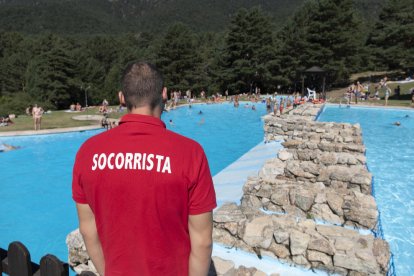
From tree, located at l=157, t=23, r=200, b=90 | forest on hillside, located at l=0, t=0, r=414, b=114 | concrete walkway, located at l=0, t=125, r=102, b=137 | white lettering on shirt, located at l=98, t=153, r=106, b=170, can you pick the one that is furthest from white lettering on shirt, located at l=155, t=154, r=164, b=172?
tree, located at l=157, t=23, r=200, b=90

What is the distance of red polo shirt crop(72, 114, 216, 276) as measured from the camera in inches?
58.8

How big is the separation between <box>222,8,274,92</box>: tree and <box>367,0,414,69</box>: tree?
12.3m

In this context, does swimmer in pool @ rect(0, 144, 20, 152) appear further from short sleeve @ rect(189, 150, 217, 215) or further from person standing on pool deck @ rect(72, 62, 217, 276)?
short sleeve @ rect(189, 150, 217, 215)

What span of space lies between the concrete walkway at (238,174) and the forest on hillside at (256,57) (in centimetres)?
2509

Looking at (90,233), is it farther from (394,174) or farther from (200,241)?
(394,174)

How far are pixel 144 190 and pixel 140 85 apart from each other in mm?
513

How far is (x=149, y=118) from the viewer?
1.61 meters

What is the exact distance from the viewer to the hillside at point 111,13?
9375cm

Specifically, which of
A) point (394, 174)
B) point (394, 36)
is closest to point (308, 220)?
point (394, 174)

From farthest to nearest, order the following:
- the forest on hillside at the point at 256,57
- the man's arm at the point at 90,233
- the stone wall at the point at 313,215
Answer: the forest on hillside at the point at 256,57 → the stone wall at the point at 313,215 → the man's arm at the point at 90,233

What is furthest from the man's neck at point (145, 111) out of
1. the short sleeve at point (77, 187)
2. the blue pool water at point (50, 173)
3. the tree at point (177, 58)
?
the tree at point (177, 58)

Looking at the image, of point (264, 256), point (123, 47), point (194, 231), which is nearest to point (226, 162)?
point (264, 256)

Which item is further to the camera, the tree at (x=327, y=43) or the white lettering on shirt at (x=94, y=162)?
the tree at (x=327, y=43)

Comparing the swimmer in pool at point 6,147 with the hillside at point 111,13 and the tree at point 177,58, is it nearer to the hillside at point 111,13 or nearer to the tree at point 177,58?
the tree at point 177,58
